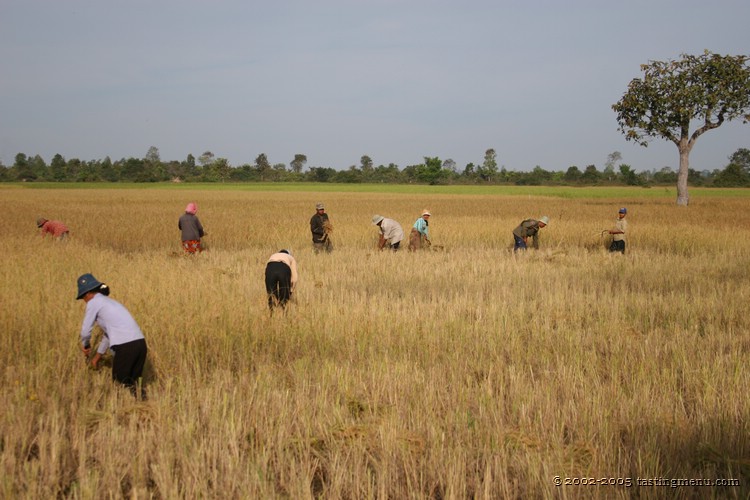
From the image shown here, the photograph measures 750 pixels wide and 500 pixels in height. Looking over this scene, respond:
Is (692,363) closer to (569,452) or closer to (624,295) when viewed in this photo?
(569,452)

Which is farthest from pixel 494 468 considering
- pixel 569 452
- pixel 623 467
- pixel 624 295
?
pixel 624 295

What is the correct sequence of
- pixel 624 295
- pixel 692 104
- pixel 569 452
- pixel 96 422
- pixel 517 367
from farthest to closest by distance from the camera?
pixel 692 104 → pixel 624 295 → pixel 517 367 → pixel 96 422 → pixel 569 452

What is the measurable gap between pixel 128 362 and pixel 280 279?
258 cm

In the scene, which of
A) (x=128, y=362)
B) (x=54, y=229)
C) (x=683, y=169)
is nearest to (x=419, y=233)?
(x=54, y=229)

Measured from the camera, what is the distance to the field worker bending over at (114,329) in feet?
14.6

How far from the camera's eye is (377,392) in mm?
4348

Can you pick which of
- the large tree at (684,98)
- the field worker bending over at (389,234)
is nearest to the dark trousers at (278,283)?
the field worker bending over at (389,234)

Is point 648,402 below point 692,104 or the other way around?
below

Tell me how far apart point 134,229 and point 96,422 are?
46.9 ft

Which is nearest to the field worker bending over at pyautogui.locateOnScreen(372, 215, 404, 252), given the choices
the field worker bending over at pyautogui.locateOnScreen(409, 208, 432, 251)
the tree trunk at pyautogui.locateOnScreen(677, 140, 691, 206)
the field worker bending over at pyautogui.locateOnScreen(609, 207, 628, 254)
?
the field worker bending over at pyautogui.locateOnScreen(409, 208, 432, 251)

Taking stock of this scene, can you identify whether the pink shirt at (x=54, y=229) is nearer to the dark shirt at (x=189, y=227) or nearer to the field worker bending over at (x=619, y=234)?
the dark shirt at (x=189, y=227)

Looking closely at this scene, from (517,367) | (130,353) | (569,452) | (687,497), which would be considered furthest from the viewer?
(517,367)

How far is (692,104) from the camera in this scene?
28.4m

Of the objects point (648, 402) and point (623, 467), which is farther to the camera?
point (648, 402)
